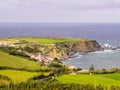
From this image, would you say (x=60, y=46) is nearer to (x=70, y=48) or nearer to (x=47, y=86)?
(x=70, y=48)

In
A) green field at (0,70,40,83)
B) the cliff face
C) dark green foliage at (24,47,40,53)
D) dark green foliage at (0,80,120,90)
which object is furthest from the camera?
the cliff face

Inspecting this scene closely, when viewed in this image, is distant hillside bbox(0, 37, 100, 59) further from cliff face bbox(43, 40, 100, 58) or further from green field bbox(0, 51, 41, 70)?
green field bbox(0, 51, 41, 70)

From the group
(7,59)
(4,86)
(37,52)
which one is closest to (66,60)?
(37,52)

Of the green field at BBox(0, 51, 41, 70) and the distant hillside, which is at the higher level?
the green field at BBox(0, 51, 41, 70)

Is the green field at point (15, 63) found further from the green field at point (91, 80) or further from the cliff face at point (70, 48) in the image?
the cliff face at point (70, 48)

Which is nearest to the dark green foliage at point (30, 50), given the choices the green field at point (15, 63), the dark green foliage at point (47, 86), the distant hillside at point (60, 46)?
the distant hillside at point (60, 46)

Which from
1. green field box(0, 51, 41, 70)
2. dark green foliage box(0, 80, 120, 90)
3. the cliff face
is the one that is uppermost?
dark green foliage box(0, 80, 120, 90)

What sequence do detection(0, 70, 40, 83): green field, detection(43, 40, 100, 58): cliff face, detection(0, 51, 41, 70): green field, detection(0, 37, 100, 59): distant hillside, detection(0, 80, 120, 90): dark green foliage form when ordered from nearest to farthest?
detection(0, 80, 120, 90): dark green foliage
detection(0, 70, 40, 83): green field
detection(0, 51, 41, 70): green field
detection(0, 37, 100, 59): distant hillside
detection(43, 40, 100, 58): cliff face

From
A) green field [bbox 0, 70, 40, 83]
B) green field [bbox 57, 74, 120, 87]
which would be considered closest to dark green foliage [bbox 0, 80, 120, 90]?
green field [bbox 57, 74, 120, 87]
